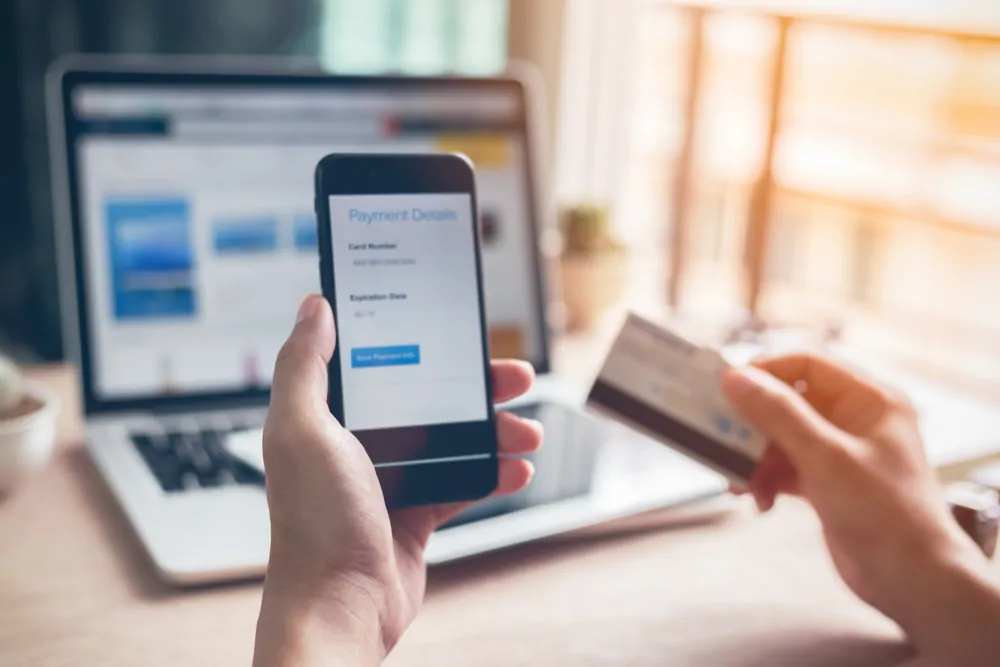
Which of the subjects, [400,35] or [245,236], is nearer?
[245,236]

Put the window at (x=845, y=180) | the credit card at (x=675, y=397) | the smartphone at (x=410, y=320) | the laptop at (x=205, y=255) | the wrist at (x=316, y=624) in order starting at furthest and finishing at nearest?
the window at (x=845, y=180), the laptop at (x=205, y=255), the credit card at (x=675, y=397), the smartphone at (x=410, y=320), the wrist at (x=316, y=624)

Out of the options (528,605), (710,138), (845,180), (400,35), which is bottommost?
(845,180)

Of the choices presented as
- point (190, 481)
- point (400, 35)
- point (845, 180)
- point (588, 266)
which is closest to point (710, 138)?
point (400, 35)

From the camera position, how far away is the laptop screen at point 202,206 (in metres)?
0.84

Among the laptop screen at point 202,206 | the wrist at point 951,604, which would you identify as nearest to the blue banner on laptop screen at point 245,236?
→ the laptop screen at point 202,206

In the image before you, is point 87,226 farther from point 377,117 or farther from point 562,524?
point 562,524

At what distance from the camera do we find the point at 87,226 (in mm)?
840

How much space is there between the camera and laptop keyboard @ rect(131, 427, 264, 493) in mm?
740

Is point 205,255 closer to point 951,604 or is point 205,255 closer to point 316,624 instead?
point 316,624

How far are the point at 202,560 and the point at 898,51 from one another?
3.30 metres

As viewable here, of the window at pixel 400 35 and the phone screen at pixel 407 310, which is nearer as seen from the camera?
the phone screen at pixel 407 310

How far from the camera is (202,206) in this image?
2.85 feet

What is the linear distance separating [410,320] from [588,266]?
69cm

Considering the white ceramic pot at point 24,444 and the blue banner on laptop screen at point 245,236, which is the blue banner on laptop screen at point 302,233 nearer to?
the blue banner on laptop screen at point 245,236
